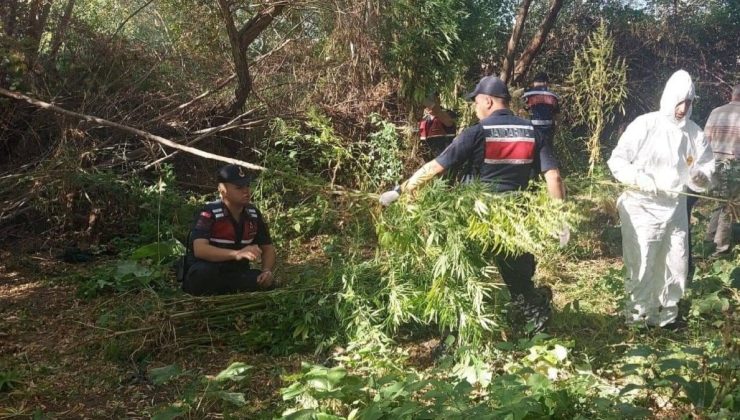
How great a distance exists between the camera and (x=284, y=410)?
318 centimetres

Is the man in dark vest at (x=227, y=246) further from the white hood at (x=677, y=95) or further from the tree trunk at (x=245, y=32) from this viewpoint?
the white hood at (x=677, y=95)

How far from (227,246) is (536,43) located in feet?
23.4

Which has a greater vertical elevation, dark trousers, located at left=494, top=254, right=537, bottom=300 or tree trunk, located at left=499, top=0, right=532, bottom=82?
tree trunk, located at left=499, top=0, right=532, bottom=82

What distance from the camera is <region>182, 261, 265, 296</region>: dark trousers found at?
439 centimetres

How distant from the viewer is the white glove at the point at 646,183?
13.7 ft

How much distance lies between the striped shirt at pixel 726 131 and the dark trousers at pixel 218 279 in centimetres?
461

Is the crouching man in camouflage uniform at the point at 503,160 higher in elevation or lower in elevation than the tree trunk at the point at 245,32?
lower

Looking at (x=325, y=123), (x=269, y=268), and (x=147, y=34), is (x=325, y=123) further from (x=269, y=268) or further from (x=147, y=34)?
(x=147, y=34)

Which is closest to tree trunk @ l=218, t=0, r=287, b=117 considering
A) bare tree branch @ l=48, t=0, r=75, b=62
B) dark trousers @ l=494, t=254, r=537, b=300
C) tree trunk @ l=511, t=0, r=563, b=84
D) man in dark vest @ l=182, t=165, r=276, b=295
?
bare tree branch @ l=48, t=0, r=75, b=62

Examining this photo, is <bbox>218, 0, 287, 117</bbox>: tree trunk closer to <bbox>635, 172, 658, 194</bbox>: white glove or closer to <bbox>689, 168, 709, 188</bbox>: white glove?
<bbox>635, 172, 658, 194</bbox>: white glove

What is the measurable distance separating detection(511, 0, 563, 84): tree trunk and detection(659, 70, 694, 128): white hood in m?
5.70

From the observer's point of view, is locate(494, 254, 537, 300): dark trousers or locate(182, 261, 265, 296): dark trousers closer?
locate(494, 254, 537, 300): dark trousers

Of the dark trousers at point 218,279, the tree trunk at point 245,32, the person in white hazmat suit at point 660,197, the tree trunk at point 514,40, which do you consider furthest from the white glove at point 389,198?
the tree trunk at point 514,40

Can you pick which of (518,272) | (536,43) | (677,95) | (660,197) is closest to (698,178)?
(660,197)
